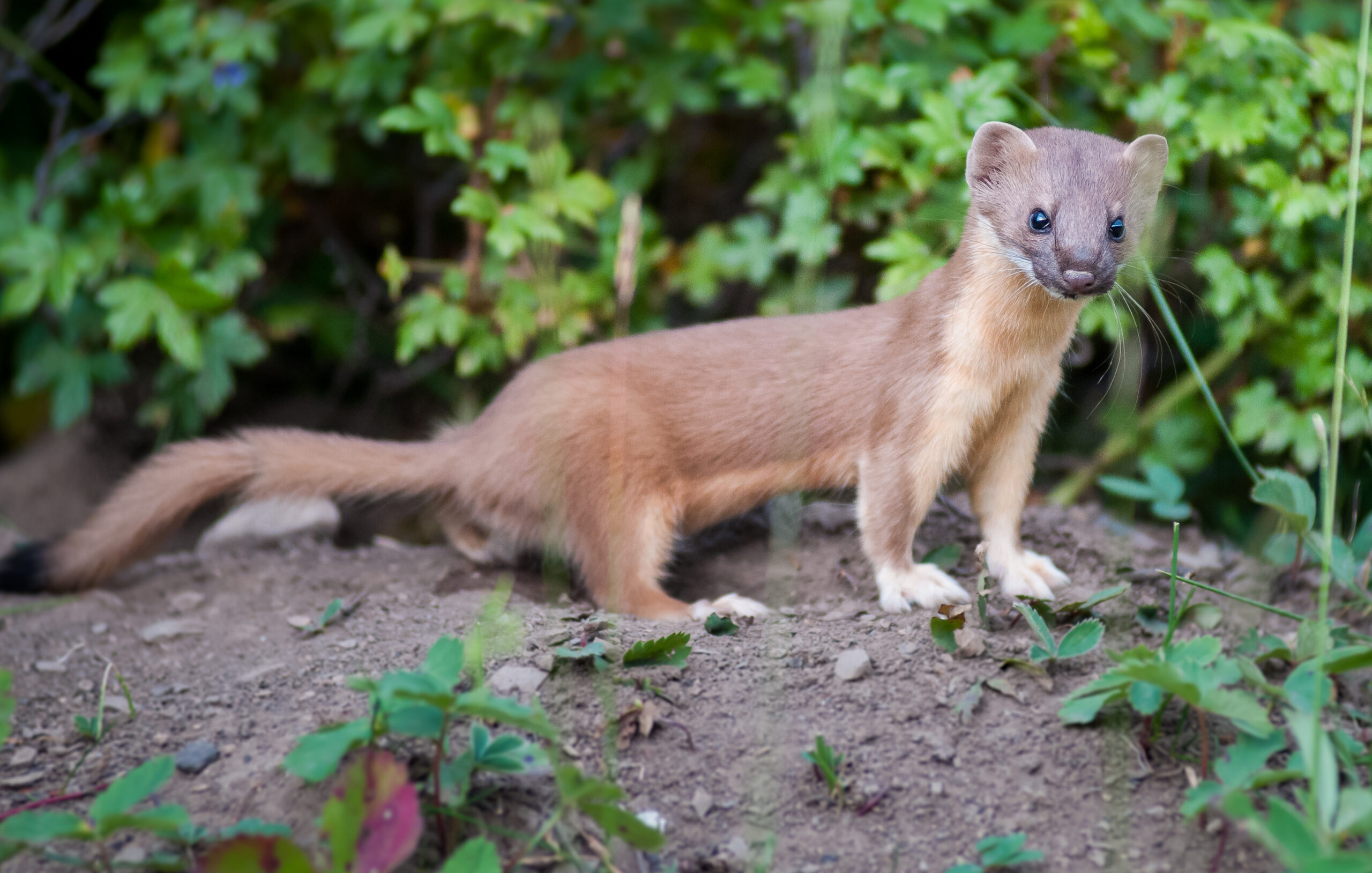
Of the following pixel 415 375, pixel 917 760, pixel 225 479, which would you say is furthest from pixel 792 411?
pixel 415 375

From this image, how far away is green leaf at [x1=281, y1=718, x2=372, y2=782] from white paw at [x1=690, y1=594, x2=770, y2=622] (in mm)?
1262

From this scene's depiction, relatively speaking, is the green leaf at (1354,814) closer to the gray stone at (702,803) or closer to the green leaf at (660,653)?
the gray stone at (702,803)

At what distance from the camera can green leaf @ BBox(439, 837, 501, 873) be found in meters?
1.91

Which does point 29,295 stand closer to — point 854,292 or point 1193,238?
point 854,292

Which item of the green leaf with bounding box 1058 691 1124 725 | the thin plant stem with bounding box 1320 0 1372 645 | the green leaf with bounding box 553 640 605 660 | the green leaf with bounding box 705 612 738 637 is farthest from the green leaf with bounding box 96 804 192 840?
the thin plant stem with bounding box 1320 0 1372 645

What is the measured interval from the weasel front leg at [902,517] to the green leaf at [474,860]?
1528mm

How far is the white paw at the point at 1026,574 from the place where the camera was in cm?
319

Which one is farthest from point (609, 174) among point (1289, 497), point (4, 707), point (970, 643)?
point (4, 707)

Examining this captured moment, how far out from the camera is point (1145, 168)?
3082mm

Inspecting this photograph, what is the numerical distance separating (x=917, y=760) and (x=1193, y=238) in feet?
9.40

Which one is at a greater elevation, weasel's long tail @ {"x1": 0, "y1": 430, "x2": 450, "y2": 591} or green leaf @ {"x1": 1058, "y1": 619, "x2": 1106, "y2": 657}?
green leaf @ {"x1": 1058, "y1": 619, "x2": 1106, "y2": 657}

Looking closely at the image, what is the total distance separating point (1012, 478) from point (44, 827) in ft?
8.62

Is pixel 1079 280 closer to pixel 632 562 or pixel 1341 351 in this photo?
pixel 1341 351

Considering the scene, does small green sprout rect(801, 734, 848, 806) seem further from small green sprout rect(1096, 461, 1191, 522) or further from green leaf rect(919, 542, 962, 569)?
small green sprout rect(1096, 461, 1191, 522)
